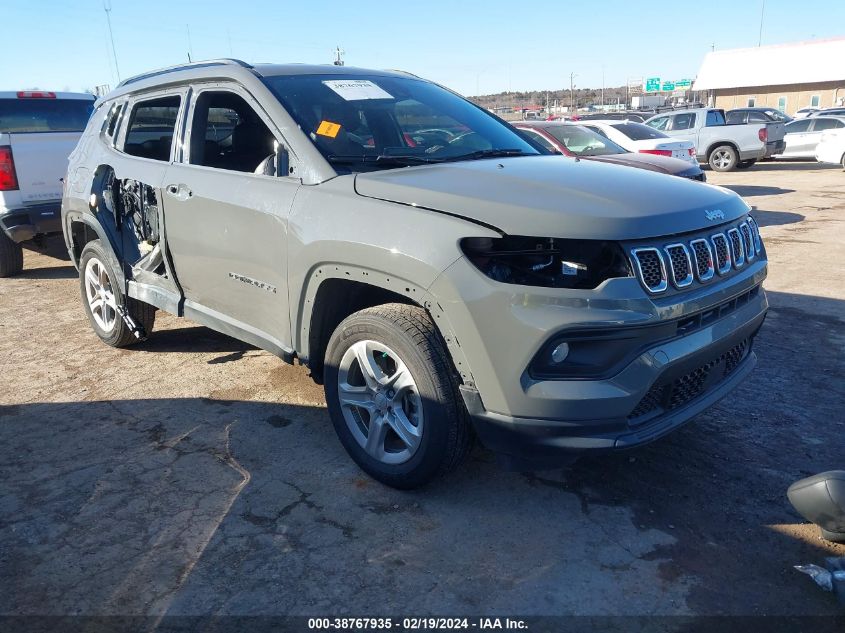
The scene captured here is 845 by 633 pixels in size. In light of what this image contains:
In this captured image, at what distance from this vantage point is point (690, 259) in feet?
9.20

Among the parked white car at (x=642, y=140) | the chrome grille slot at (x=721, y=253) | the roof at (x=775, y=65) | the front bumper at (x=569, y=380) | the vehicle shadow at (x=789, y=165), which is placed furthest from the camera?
the roof at (x=775, y=65)

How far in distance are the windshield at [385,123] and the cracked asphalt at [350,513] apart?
1579 millimetres

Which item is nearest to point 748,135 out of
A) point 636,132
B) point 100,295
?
point 636,132

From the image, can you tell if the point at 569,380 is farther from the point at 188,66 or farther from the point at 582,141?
the point at 582,141

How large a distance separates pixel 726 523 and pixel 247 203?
109 inches

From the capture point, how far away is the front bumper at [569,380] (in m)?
2.54

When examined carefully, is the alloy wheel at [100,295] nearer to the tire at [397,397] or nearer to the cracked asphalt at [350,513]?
the cracked asphalt at [350,513]

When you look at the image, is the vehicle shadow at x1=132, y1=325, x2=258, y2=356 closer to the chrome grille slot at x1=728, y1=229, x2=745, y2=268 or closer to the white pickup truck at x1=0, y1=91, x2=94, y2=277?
the white pickup truck at x1=0, y1=91, x2=94, y2=277

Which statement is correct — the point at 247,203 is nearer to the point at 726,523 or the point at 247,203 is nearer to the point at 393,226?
the point at 393,226

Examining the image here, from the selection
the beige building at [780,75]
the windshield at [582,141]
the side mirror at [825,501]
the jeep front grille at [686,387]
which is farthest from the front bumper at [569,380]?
the beige building at [780,75]

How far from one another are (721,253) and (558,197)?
0.81 m

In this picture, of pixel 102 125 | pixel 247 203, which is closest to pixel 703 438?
pixel 247 203

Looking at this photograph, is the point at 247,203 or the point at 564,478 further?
the point at 247,203

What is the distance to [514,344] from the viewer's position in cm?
257
